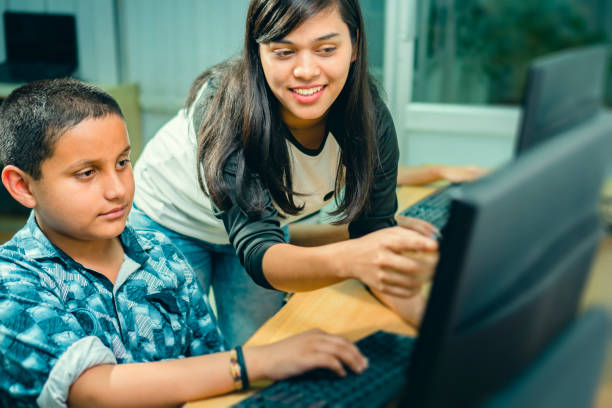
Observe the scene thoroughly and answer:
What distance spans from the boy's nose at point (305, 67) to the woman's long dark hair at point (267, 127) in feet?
0.17

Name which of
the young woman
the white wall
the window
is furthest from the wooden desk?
the white wall

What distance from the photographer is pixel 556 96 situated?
1.60 ft

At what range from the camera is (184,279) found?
104 centimetres

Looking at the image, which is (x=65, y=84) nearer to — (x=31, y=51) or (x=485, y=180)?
(x=485, y=180)

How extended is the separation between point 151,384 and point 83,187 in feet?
1.04

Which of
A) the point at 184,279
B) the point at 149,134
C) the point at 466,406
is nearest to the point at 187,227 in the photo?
the point at 184,279

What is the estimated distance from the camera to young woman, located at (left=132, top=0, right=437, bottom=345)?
94 cm

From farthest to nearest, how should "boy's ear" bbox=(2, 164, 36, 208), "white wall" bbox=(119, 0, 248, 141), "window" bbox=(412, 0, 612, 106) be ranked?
"white wall" bbox=(119, 0, 248, 141) → "window" bbox=(412, 0, 612, 106) → "boy's ear" bbox=(2, 164, 36, 208)

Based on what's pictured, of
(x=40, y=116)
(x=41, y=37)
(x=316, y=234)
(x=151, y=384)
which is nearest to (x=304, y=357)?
(x=151, y=384)

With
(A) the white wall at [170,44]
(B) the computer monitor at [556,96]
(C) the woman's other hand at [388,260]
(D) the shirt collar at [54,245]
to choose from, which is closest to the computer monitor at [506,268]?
(B) the computer monitor at [556,96]

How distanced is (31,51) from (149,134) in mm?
680

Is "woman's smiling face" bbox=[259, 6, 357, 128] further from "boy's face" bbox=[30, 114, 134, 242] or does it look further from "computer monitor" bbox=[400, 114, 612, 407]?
"computer monitor" bbox=[400, 114, 612, 407]

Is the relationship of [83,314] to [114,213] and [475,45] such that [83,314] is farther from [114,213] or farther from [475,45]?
[475,45]

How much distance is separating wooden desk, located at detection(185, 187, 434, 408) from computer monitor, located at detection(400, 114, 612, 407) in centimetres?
39
